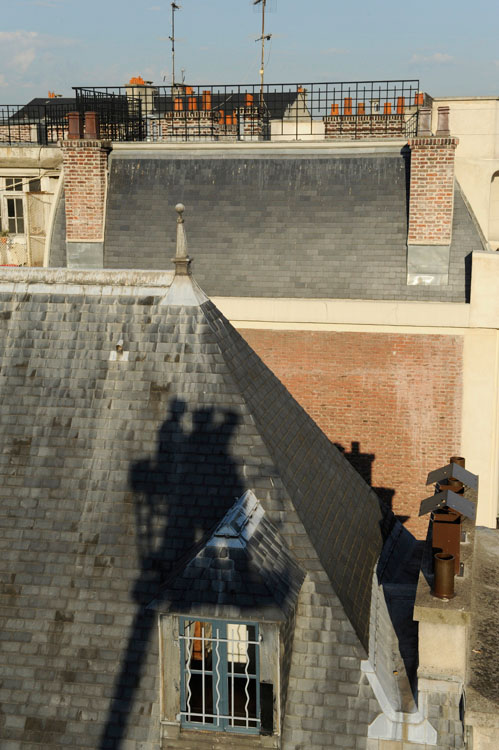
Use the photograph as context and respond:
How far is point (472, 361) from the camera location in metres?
17.1

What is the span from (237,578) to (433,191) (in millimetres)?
12610

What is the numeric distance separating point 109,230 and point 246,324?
407 cm

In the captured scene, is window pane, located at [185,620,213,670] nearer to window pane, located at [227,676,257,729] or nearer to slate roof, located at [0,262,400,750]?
window pane, located at [227,676,257,729]

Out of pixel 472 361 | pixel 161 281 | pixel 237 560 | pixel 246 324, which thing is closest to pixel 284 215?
pixel 246 324

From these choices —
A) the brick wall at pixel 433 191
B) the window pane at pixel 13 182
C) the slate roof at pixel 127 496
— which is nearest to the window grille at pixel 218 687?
the slate roof at pixel 127 496

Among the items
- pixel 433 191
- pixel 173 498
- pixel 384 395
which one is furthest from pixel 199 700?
pixel 433 191

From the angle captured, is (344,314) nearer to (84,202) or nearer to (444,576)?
(84,202)

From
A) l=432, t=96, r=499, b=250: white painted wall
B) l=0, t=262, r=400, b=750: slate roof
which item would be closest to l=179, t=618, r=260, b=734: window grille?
l=0, t=262, r=400, b=750: slate roof

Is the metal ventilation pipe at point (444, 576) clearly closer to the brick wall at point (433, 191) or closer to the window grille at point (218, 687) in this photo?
the window grille at point (218, 687)

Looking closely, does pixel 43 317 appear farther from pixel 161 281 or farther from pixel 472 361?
pixel 472 361

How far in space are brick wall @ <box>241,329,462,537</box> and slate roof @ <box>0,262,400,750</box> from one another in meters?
8.59

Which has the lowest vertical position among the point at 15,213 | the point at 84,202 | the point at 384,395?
the point at 384,395

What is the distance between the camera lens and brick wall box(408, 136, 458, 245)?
56.4 feet

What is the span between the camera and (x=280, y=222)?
1836 centimetres
